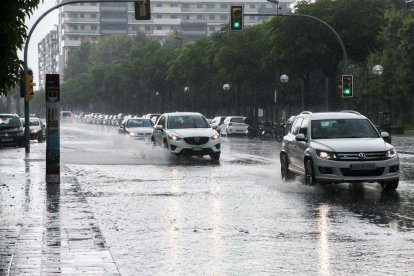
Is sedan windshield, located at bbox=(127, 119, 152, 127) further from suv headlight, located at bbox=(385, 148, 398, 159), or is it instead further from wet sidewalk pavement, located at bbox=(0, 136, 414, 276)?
suv headlight, located at bbox=(385, 148, 398, 159)

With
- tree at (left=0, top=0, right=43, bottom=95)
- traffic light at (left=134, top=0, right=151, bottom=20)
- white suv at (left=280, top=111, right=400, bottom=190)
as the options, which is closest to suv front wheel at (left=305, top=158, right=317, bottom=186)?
white suv at (left=280, top=111, right=400, bottom=190)

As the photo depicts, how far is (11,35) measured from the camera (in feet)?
39.8

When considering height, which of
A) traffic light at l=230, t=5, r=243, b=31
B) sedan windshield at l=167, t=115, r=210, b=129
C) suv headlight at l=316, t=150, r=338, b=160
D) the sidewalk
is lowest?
the sidewalk

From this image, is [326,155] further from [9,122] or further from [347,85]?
[9,122]

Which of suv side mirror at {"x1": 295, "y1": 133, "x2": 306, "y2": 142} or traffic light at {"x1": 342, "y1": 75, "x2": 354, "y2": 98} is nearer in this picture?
suv side mirror at {"x1": 295, "y1": 133, "x2": 306, "y2": 142}

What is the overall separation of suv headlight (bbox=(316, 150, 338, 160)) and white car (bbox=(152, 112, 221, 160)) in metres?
11.7

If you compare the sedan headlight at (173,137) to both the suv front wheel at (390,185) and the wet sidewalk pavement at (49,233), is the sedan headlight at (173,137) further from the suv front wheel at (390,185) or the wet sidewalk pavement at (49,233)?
the suv front wheel at (390,185)

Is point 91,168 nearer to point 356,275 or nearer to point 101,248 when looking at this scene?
point 101,248

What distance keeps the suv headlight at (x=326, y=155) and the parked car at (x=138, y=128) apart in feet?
96.8

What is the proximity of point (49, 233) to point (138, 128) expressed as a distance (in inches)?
1426

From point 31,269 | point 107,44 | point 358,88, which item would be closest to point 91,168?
point 31,269

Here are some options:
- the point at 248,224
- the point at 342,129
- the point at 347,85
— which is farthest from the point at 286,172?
the point at 347,85

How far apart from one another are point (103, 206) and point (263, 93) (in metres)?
61.3

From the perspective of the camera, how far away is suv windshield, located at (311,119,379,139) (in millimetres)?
17969
